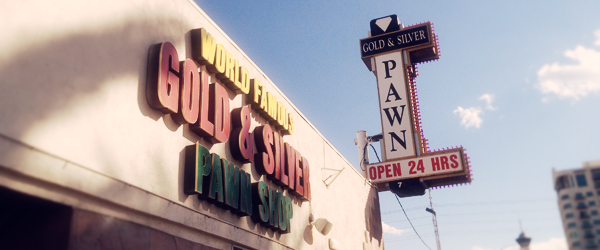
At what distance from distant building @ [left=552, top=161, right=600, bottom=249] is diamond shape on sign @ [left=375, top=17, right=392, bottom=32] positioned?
17.6 m

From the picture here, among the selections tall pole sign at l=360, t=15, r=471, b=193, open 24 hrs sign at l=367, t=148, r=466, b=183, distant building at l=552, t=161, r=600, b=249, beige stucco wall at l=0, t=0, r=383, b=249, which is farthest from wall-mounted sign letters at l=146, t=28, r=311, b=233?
distant building at l=552, t=161, r=600, b=249

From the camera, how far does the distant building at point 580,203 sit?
218 centimetres

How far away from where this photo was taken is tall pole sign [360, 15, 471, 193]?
54.7 ft

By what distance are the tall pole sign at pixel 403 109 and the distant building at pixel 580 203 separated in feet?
47.2

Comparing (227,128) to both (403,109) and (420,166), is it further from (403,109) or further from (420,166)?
(403,109)

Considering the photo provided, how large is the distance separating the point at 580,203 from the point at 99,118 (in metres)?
5.60

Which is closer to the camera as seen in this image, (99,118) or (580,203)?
(580,203)

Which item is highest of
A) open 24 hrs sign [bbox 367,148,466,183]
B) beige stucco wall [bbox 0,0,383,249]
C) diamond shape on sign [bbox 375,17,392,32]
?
diamond shape on sign [bbox 375,17,392,32]

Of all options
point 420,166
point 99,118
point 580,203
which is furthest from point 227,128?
point 420,166

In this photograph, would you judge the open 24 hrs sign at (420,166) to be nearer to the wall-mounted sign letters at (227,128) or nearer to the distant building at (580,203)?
the wall-mounted sign letters at (227,128)

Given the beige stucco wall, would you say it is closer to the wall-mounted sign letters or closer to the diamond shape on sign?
the wall-mounted sign letters

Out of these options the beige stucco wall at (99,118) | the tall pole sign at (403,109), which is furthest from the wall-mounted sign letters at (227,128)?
the tall pole sign at (403,109)

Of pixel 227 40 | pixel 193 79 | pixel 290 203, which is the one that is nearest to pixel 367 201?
pixel 290 203

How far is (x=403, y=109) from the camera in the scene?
59.4 ft
